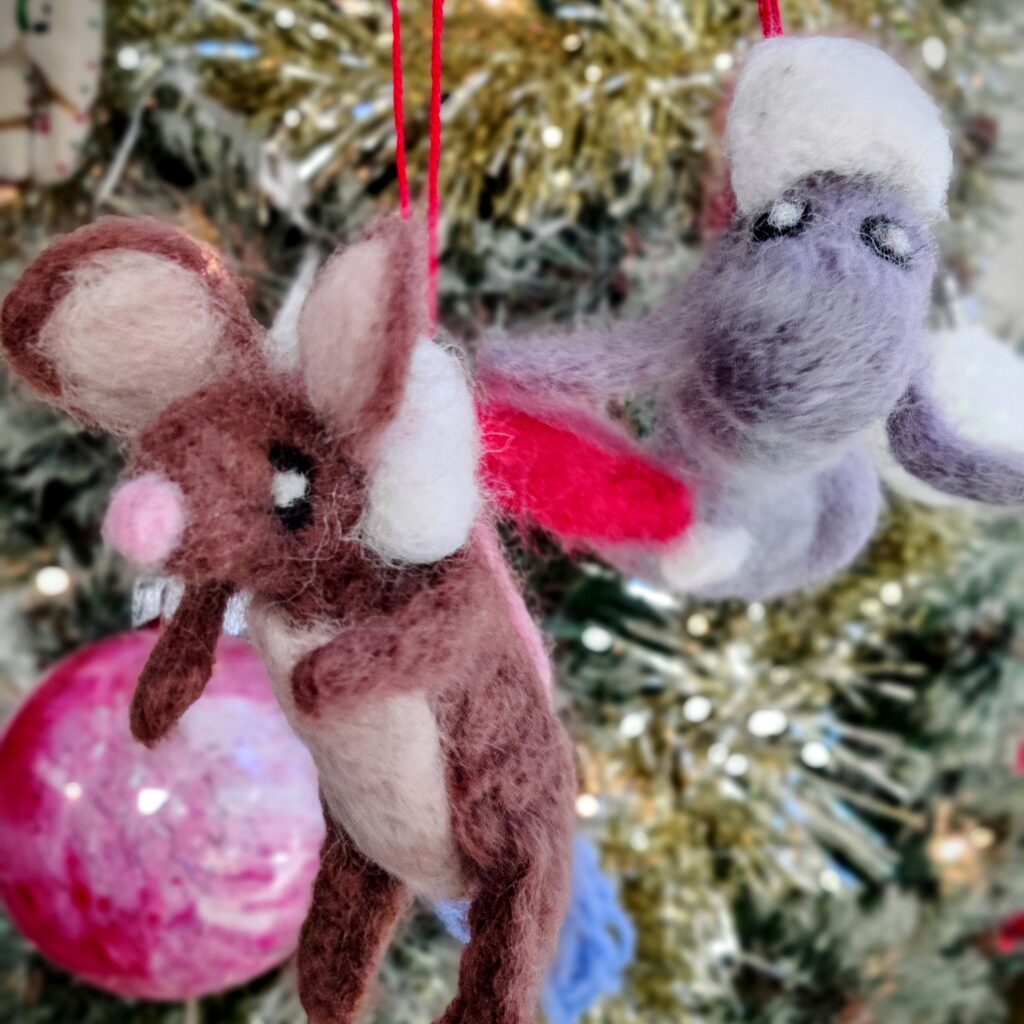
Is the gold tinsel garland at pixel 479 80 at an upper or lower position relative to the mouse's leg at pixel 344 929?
upper

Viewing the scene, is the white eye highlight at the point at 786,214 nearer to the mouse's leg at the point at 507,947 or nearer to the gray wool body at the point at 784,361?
the gray wool body at the point at 784,361

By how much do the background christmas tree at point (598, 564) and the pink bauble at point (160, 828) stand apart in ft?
0.50

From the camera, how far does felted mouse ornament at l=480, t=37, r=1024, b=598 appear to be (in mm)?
268

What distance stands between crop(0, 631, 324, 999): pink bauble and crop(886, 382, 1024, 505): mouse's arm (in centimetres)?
33

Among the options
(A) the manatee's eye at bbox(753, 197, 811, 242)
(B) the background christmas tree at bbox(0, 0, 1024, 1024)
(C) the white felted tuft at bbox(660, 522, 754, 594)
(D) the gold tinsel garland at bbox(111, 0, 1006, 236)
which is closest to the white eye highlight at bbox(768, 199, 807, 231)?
(A) the manatee's eye at bbox(753, 197, 811, 242)

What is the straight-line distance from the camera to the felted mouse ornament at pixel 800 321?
0.88 feet

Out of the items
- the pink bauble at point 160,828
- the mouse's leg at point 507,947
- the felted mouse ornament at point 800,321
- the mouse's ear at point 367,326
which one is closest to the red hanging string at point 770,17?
the felted mouse ornament at point 800,321

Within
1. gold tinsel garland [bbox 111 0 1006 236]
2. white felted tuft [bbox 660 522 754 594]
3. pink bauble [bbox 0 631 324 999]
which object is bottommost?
pink bauble [bbox 0 631 324 999]

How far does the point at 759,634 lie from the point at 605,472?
0.46m

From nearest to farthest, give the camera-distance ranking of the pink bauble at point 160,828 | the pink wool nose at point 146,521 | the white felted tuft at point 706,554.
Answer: the pink wool nose at point 146,521 → the white felted tuft at point 706,554 → the pink bauble at point 160,828

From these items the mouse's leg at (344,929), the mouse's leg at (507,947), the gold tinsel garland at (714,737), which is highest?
the mouse's leg at (507,947)

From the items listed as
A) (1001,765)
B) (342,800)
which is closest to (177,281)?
(342,800)

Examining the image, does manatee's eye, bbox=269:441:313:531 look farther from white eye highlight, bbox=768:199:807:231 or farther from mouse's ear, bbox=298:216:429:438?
white eye highlight, bbox=768:199:807:231

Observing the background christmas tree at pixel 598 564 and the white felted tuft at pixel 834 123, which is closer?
the white felted tuft at pixel 834 123
